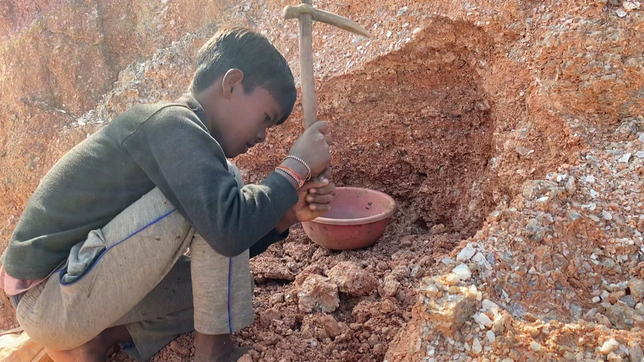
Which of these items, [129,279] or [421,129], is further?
[421,129]

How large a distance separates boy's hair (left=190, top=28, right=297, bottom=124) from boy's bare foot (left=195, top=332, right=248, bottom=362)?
82 centimetres

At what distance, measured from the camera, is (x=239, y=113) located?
176 cm

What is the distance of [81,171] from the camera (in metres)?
1.61

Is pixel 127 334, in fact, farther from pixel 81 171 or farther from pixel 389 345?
pixel 389 345

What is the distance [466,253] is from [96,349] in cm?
136

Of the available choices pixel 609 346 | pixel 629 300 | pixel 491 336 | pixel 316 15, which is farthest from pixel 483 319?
pixel 316 15

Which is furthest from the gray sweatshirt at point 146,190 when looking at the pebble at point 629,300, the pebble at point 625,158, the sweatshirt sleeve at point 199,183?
the pebble at point 625,158

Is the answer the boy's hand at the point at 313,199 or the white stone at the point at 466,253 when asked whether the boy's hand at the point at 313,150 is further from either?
the white stone at the point at 466,253

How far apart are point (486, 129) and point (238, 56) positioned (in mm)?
1644

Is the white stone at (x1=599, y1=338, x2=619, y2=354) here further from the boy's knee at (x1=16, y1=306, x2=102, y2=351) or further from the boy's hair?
the boy's knee at (x1=16, y1=306, x2=102, y2=351)

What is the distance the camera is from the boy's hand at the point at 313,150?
1738 millimetres

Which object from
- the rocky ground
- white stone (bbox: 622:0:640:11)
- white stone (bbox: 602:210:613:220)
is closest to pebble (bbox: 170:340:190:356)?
the rocky ground

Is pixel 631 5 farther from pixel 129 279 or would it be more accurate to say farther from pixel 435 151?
pixel 129 279

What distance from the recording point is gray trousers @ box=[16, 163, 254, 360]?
155cm
